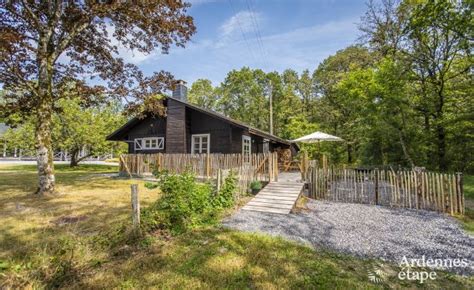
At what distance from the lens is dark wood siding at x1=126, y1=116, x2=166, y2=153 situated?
52.9ft

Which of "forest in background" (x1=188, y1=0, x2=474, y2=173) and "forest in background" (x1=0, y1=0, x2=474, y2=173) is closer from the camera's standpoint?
"forest in background" (x1=188, y1=0, x2=474, y2=173)

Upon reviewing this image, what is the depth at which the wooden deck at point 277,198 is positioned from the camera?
23.9 ft

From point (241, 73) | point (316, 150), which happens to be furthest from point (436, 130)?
point (241, 73)

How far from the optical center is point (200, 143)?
48.9ft

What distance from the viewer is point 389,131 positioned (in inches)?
645

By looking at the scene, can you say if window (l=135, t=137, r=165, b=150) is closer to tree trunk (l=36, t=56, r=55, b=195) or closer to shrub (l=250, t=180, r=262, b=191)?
tree trunk (l=36, t=56, r=55, b=195)

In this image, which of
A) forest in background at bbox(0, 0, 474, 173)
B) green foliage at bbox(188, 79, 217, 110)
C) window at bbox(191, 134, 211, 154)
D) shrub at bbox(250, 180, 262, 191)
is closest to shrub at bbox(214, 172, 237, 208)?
shrub at bbox(250, 180, 262, 191)

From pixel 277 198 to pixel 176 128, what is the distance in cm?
886

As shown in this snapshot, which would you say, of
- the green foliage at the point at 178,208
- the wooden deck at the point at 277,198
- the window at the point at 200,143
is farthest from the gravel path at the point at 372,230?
the window at the point at 200,143

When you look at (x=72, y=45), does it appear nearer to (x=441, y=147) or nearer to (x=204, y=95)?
(x=441, y=147)

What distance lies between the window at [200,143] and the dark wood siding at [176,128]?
77 centimetres

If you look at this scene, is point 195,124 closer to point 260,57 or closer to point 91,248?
point 260,57

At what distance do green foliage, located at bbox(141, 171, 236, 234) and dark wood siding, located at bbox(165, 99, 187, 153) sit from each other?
851cm

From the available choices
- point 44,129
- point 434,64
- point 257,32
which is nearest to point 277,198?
point 44,129
